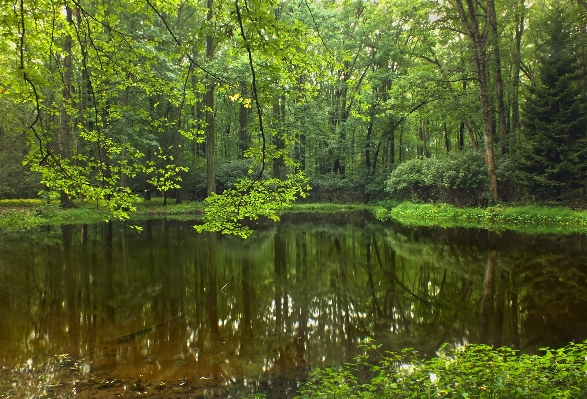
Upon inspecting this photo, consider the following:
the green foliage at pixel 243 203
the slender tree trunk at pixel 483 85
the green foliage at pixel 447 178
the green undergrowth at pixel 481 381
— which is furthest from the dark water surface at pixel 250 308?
the green foliage at pixel 447 178

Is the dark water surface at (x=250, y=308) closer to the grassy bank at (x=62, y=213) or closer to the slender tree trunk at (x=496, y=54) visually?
the grassy bank at (x=62, y=213)

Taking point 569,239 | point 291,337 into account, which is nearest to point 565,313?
point 291,337

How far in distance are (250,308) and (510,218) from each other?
14925 mm

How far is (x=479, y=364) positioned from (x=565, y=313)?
140 inches

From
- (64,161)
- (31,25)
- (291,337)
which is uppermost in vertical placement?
(31,25)

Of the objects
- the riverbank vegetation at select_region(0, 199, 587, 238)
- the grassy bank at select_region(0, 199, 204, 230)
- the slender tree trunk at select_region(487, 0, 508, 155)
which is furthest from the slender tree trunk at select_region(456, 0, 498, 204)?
the grassy bank at select_region(0, 199, 204, 230)

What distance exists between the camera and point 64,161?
548 centimetres

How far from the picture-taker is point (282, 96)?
5.83 metres

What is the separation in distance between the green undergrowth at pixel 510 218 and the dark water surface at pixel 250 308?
2.95 meters

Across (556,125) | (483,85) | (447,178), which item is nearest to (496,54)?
(483,85)

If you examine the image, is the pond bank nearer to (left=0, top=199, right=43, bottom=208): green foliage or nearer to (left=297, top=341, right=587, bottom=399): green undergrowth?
(left=0, top=199, right=43, bottom=208): green foliage

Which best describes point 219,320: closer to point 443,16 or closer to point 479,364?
point 479,364

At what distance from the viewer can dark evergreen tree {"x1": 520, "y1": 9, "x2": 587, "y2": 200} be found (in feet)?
57.0

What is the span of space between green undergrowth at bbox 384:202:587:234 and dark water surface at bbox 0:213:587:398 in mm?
2953
